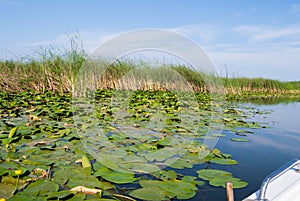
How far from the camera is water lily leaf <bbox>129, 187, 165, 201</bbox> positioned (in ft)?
4.57

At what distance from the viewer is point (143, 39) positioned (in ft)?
7.48

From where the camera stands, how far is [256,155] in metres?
2.53

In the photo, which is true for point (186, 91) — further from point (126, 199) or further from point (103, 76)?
point (126, 199)

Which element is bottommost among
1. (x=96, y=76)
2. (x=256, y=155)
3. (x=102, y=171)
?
(x=256, y=155)

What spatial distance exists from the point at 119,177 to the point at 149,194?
0.82ft

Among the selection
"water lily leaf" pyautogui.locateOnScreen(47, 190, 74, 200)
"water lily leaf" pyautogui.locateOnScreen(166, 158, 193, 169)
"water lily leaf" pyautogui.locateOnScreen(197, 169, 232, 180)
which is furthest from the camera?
"water lily leaf" pyautogui.locateOnScreen(166, 158, 193, 169)

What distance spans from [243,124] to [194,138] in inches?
55.2

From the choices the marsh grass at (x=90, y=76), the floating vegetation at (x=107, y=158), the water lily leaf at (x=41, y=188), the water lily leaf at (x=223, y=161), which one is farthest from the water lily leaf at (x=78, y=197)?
the marsh grass at (x=90, y=76)

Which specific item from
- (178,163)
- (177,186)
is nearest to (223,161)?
(178,163)

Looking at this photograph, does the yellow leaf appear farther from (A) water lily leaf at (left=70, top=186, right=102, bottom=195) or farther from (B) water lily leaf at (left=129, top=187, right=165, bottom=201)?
(B) water lily leaf at (left=129, top=187, right=165, bottom=201)

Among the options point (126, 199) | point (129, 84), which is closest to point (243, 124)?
point (126, 199)

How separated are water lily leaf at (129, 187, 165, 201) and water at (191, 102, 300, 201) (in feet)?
0.63

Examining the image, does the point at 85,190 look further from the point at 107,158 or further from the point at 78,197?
the point at 107,158

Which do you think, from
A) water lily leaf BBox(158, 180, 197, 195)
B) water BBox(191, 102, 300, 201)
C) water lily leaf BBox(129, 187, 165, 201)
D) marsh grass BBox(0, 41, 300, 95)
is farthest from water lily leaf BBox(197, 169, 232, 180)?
marsh grass BBox(0, 41, 300, 95)
